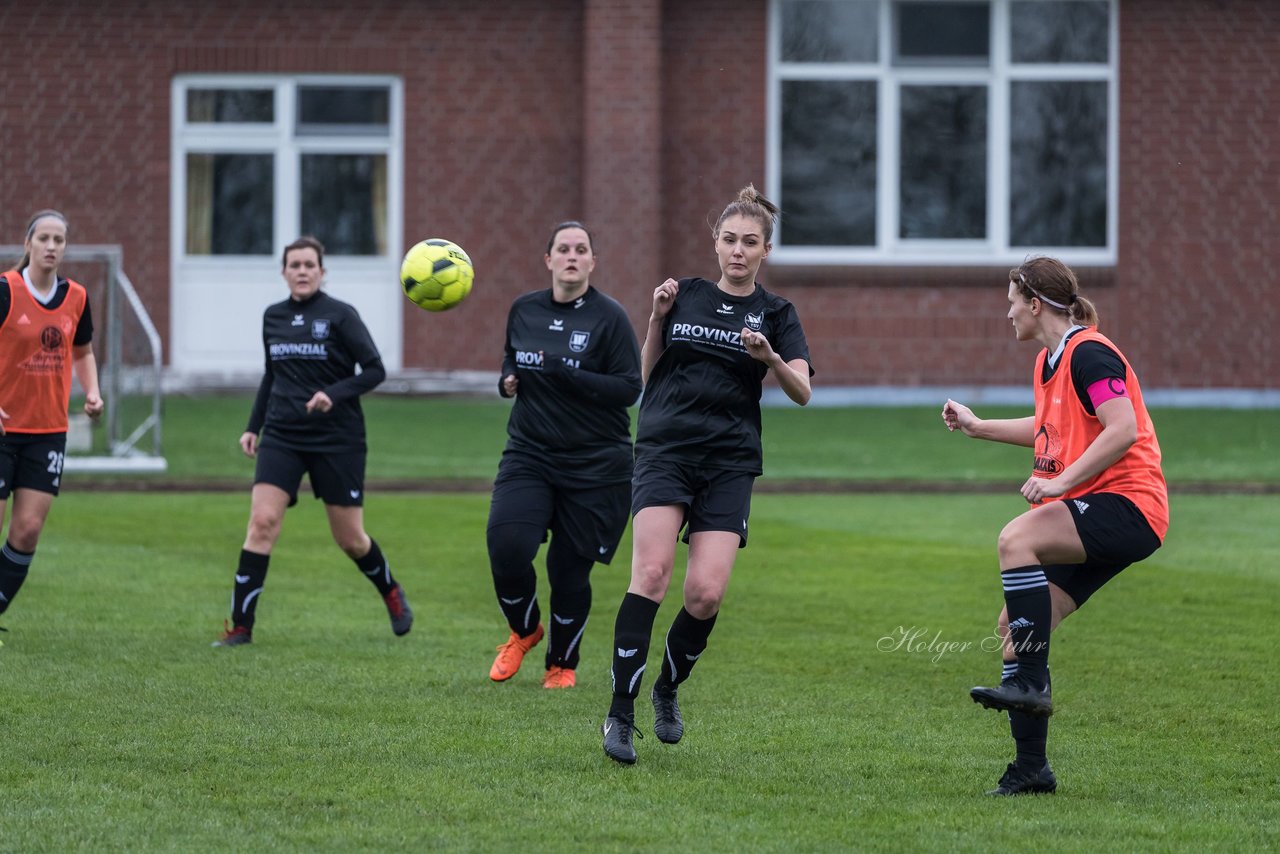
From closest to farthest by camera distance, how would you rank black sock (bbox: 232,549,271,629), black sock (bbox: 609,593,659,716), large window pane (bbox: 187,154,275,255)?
black sock (bbox: 609,593,659,716)
black sock (bbox: 232,549,271,629)
large window pane (bbox: 187,154,275,255)

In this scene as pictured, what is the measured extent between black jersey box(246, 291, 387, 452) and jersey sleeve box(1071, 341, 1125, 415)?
13.6ft

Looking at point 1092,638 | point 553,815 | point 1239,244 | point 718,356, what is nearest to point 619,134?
point 1239,244

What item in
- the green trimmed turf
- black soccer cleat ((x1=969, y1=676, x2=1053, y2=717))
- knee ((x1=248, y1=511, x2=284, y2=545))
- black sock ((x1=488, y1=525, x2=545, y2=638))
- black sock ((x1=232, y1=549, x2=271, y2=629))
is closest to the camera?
black soccer cleat ((x1=969, y1=676, x2=1053, y2=717))

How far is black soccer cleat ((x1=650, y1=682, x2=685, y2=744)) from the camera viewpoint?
6.56 m

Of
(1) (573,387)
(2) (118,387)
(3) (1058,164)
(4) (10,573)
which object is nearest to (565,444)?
(1) (573,387)

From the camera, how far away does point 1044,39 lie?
884 inches

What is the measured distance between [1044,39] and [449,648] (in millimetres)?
15946

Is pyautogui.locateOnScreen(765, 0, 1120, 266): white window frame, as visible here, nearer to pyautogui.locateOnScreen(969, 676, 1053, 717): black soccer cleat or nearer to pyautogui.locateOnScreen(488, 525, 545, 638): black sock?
pyautogui.locateOnScreen(488, 525, 545, 638): black sock

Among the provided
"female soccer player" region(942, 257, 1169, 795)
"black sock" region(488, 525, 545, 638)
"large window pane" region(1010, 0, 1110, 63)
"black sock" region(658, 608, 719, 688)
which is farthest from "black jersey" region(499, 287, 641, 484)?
"large window pane" region(1010, 0, 1110, 63)

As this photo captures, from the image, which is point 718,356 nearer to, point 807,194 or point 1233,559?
point 1233,559

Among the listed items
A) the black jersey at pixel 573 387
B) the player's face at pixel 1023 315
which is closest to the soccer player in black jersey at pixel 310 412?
the black jersey at pixel 573 387

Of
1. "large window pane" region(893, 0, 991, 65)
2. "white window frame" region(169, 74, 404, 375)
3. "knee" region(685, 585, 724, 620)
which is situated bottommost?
"knee" region(685, 585, 724, 620)

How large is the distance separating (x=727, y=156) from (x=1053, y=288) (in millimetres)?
16362

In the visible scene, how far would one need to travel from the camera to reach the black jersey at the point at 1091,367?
595 cm
